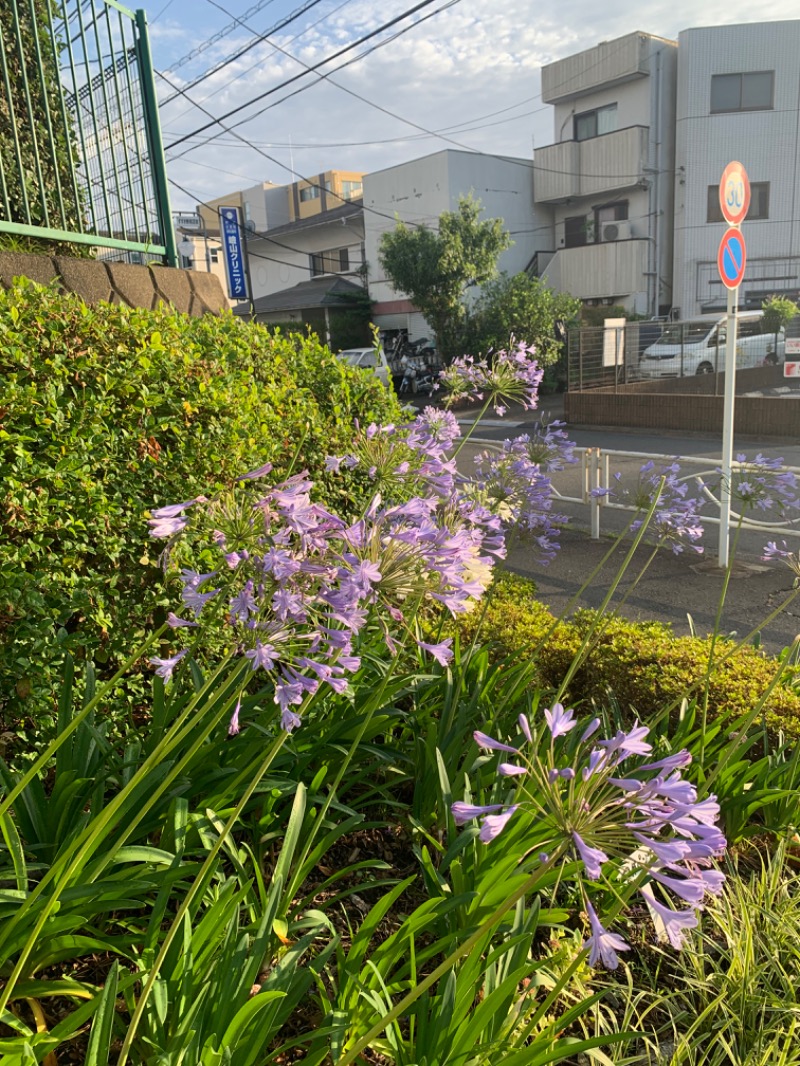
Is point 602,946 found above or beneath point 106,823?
beneath

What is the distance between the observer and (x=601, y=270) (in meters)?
28.2

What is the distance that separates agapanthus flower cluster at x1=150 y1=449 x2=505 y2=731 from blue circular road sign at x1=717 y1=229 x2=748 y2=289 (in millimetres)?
5343

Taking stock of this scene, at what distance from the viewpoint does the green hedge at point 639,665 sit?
2.95 m

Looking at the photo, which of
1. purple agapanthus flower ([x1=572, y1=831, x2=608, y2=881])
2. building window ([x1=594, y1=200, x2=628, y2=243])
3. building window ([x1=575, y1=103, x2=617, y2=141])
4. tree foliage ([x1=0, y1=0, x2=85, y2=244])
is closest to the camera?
purple agapanthus flower ([x1=572, y1=831, x2=608, y2=881])

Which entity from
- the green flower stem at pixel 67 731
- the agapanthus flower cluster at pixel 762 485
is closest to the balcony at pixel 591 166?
the agapanthus flower cluster at pixel 762 485

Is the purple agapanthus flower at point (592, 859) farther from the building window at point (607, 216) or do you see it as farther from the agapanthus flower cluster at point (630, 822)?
the building window at point (607, 216)

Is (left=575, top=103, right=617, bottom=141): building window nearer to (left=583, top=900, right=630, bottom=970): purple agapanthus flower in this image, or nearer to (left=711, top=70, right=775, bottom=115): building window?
(left=711, top=70, right=775, bottom=115): building window

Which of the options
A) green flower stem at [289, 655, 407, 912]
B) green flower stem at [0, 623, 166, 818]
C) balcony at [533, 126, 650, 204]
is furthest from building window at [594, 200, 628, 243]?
green flower stem at [0, 623, 166, 818]

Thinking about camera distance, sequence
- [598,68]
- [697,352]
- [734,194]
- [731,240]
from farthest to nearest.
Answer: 1. [598,68]
2. [697,352]
3. [731,240]
4. [734,194]

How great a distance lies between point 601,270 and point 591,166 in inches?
163

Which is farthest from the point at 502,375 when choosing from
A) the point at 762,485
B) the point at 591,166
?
the point at 591,166

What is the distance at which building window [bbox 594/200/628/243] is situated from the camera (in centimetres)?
2842

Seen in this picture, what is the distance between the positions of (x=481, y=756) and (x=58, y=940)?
129 centimetres

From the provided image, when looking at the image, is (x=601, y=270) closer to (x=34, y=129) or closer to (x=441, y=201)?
(x=441, y=201)
